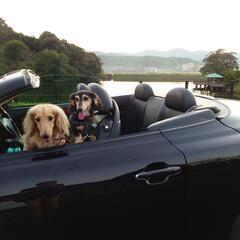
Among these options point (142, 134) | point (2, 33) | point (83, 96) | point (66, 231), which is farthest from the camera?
point (2, 33)

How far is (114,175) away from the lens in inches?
82.0

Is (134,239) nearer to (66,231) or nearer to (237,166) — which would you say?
(66,231)

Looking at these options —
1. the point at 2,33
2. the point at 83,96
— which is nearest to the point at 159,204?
the point at 83,96

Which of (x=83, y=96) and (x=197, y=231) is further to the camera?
(x=83, y=96)

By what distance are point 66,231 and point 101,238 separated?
182mm

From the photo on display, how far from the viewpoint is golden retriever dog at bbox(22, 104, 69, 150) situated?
2.56m

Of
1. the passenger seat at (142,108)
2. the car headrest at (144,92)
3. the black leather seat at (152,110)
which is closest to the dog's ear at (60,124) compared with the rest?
the black leather seat at (152,110)

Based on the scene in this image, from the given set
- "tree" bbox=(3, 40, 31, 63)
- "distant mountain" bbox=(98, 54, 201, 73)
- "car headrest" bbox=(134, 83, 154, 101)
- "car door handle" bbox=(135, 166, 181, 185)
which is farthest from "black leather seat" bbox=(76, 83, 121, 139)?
"distant mountain" bbox=(98, 54, 201, 73)

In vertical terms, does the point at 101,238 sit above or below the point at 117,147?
below

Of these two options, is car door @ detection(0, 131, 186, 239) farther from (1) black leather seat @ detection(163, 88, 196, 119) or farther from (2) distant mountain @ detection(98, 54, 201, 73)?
(2) distant mountain @ detection(98, 54, 201, 73)

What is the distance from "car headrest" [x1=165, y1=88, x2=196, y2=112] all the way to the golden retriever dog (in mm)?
786

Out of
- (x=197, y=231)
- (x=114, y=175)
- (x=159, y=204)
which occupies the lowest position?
(x=197, y=231)

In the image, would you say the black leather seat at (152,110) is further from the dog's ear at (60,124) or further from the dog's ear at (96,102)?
the dog's ear at (60,124)

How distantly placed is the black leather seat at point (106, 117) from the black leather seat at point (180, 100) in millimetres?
558
